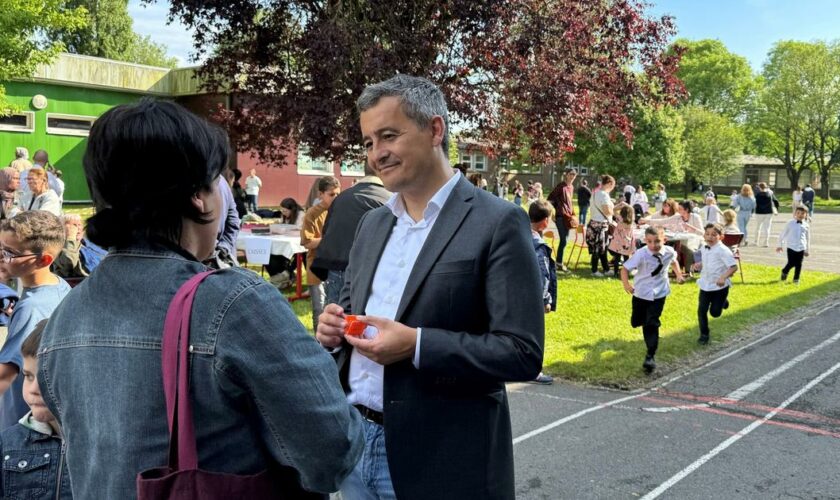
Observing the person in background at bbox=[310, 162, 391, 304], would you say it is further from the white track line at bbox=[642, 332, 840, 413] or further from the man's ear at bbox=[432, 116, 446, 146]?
the man's ear at bbox=[432, 116, 446, 146]

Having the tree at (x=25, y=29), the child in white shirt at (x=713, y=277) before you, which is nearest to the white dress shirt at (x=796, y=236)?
the child in white shirt at (x=713, y=277)

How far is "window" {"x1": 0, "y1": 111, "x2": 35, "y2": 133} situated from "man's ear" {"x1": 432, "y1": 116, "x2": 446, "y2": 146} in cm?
2633

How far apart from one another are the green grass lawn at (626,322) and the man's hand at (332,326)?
5639mm

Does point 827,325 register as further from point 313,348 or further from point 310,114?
point 313,348

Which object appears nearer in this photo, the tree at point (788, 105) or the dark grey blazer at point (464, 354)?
the dark grey blazer at point (464, 354)

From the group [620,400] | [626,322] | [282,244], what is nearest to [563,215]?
[626,322]

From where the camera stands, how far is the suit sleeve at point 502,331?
6.58 feet

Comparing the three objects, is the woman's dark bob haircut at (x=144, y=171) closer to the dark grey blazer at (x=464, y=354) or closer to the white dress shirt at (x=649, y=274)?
the dark grey blazer at (x=464, y=354)

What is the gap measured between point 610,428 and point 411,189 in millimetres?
4370

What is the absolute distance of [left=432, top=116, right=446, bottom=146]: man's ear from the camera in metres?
2.27

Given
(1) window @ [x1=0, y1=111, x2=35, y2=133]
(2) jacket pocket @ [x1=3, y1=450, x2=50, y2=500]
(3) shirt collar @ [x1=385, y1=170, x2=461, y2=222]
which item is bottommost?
(2) jacket pocket @ [x1=3, y1=450, x2=50, y2=500]

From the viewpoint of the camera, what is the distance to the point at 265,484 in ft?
4.52

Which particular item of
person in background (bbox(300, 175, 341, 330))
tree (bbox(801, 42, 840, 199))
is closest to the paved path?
person in background (bbox(300, 175, 341, 330))

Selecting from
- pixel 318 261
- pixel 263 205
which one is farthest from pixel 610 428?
pixel 263 205
